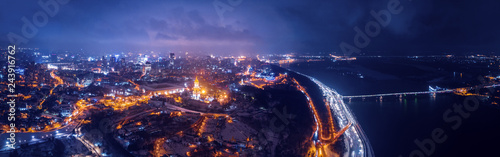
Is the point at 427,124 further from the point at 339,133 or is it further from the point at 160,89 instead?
the point at 160,89

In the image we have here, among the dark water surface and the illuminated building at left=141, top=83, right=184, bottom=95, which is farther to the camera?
the illuminated building at left=141, top=83, right=184, bottom=95

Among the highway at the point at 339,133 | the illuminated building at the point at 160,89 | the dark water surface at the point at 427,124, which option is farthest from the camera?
the illuminated building at the point at 160,89

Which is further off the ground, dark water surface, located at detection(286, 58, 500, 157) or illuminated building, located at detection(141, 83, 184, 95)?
illuminated building, located at detection(141, 83, 184, 95)

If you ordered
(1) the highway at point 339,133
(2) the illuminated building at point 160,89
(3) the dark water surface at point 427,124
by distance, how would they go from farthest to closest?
(2) the illuminated building at point 160,89, (3) the dark water surface at point 427,124, (1) the highway at point 339,133

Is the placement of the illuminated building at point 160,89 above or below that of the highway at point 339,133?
above

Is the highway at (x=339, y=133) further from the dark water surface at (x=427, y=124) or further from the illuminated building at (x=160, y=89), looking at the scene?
the illuminated building at (x=160, y=89)

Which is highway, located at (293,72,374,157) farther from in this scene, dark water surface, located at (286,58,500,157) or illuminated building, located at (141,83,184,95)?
illuminated building, located at (141,83,184,95)

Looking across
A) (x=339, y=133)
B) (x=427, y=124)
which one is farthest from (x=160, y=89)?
(x=427, y=124)

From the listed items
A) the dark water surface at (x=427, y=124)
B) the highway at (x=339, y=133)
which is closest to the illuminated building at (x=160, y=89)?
the highway at (x=339, y=133)

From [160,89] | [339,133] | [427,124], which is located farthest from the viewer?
[160,89]

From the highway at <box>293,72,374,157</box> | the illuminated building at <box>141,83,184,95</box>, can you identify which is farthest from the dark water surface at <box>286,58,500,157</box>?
the illuminated building at <box>141,83,184,95</box>

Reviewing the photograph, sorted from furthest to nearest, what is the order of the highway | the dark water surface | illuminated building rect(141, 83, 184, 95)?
illuminated building rect(141, 83, 184, 95)
the dark water surface
the highway

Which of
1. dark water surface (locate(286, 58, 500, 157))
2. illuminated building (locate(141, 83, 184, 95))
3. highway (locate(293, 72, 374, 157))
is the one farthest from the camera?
illuminated building (locate(141, 83, 184, 95))
